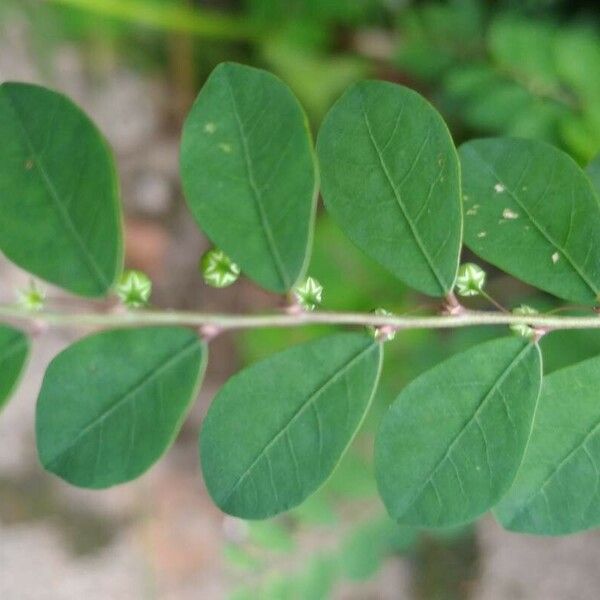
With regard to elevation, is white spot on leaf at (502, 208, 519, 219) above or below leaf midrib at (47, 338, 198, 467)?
above

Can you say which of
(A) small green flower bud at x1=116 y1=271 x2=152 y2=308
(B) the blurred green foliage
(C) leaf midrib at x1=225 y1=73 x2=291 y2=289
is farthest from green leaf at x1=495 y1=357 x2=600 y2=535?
(B) the blurred green foliage

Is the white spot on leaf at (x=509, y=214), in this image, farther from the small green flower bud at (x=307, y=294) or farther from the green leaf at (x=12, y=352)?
the green leaf at (x=12, y=352)

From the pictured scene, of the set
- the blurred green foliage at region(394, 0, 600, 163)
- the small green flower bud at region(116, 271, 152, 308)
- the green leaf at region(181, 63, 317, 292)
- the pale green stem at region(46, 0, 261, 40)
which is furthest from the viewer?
the pale green stem at region(46, 0, 261, 40)

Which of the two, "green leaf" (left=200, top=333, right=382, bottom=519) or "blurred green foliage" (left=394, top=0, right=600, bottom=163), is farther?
"blurred green foliage" (left=394, top=0, right=600, bottom=163)

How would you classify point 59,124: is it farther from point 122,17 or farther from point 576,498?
point 122,17

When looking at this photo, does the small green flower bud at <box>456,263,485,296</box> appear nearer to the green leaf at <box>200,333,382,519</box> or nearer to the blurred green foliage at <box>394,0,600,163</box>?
the green leaf at <box>200,333,382,519</box>

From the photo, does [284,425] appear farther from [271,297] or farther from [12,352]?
[271,297]
